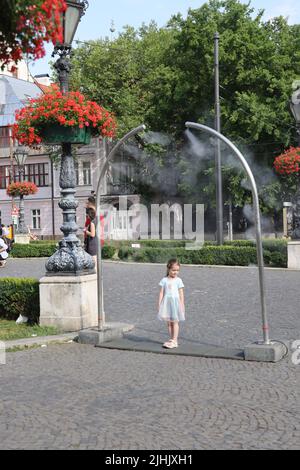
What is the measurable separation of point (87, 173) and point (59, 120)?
46.0 meters

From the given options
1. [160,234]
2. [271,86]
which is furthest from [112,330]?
[160,234]

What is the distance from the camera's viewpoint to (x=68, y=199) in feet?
34.3

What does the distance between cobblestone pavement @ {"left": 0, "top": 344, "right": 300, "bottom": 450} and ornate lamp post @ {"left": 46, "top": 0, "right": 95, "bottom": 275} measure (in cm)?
202

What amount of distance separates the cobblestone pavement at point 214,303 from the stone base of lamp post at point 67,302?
84 cm

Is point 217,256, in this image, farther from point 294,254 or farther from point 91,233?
point 91,233

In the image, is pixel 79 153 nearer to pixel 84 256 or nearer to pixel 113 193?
pixel 113 193

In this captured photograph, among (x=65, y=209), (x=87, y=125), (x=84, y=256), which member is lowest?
(x=84, y=256)

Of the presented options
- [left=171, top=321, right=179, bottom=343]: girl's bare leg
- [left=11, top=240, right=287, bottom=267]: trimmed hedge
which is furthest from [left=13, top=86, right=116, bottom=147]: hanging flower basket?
[left=11, top=240, right=287, bottom=267]: trimmed hedge

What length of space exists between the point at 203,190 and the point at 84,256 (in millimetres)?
29642

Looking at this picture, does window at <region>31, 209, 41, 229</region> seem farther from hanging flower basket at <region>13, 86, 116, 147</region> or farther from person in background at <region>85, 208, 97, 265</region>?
hanging flower basket at <region>13, 86, 116, 147</region>

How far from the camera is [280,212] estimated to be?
136 feet

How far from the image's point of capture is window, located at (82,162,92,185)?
181 feet

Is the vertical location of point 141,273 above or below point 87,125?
below
